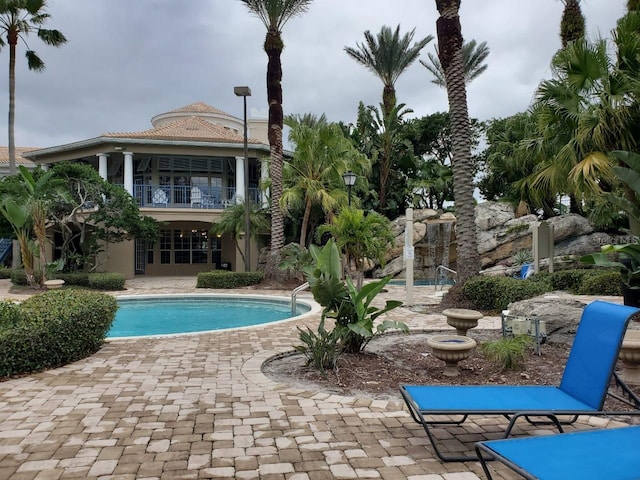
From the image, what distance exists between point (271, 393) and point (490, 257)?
1973 centimetres

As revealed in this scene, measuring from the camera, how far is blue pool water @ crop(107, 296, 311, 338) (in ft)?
38.2

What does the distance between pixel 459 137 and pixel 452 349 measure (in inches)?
318

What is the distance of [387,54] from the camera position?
27.4 metres

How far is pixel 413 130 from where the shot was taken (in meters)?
30.1

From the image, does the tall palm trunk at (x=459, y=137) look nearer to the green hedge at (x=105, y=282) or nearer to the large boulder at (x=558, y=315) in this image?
the large boulder at (x=558, y=315)

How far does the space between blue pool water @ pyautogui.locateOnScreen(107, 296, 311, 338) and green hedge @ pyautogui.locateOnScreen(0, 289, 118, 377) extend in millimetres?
3661

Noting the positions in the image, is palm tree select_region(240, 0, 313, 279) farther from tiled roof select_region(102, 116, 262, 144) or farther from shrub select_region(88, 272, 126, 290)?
shrub select_region(88, 272, 126, 290)

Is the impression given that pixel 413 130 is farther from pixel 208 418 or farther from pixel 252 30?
pixel 208 418

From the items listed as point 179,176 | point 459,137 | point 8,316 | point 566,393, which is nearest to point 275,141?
point 459,137

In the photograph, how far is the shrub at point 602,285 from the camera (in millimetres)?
9875

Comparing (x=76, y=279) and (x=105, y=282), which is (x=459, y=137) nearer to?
(x=105, y=282)

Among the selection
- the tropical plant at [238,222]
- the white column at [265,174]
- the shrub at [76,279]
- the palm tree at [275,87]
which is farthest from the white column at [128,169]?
the palm tree at [275,87]

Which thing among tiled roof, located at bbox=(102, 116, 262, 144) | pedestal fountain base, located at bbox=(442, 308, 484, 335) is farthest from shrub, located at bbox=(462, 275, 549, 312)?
tiled roof, located at bbox=(102, 116, 262, 144)

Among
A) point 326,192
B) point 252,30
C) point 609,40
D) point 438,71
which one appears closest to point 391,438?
point 609,40
